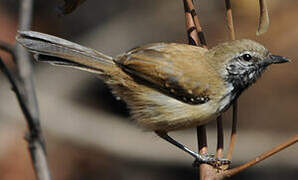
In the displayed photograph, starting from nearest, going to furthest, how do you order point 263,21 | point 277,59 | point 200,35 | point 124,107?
1. point 263,21
2. point 200,35
3. point 277,59
4. point 124,107

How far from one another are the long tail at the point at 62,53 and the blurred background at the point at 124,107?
3302 mm

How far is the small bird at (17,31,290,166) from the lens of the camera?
417 centimetres

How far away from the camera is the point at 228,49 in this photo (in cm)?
432

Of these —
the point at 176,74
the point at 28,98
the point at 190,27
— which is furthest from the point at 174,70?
the point at 28,98

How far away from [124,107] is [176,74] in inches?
161

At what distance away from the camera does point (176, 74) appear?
4.23 meters

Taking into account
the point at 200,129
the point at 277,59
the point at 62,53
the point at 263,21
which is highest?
the point at 62,53

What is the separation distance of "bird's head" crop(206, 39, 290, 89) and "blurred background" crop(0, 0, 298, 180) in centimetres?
315

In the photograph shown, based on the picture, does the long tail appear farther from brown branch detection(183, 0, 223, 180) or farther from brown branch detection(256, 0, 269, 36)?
brown branch detection(256, 0, 269, 36)

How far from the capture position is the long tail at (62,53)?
3.87 meters

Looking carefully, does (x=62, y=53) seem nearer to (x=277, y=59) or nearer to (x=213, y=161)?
(x=213, y=161)

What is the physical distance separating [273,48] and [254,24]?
539mm

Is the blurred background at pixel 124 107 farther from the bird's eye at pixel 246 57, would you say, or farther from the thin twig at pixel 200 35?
the thin twig at pixel 200 35

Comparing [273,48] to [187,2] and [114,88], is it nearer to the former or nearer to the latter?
[114,88]
